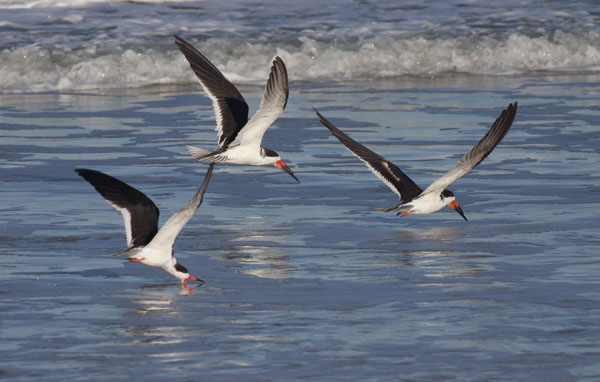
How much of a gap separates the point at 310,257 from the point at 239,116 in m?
3.42

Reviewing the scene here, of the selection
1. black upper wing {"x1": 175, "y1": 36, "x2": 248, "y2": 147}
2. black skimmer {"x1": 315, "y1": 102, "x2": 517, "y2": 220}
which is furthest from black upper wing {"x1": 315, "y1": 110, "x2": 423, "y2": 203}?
black upper wing {"x1": 175, "y1": 36, "x2": 248, "y2": 147}

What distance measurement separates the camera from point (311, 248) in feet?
29.0

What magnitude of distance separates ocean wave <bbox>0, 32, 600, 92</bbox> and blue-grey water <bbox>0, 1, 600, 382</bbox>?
1547mm

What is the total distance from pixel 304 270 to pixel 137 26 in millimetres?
15472

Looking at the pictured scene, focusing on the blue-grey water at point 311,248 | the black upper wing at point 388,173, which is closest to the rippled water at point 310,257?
the blue-grey water at point 311,248

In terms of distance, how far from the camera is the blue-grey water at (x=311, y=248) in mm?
6180

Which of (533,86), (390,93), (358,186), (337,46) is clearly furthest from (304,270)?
(337,46)

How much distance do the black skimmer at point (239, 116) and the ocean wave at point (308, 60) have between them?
692 cm

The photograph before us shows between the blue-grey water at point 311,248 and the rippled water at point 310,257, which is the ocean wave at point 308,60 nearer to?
the blue-grey water at point 311,248

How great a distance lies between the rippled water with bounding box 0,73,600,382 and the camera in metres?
6.16

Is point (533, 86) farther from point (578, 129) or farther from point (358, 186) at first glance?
point (358, 186)

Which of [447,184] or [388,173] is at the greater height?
[447,184]

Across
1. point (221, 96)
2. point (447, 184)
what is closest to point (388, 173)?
point (447, 184)

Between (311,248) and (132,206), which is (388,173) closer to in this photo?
(311,248)
